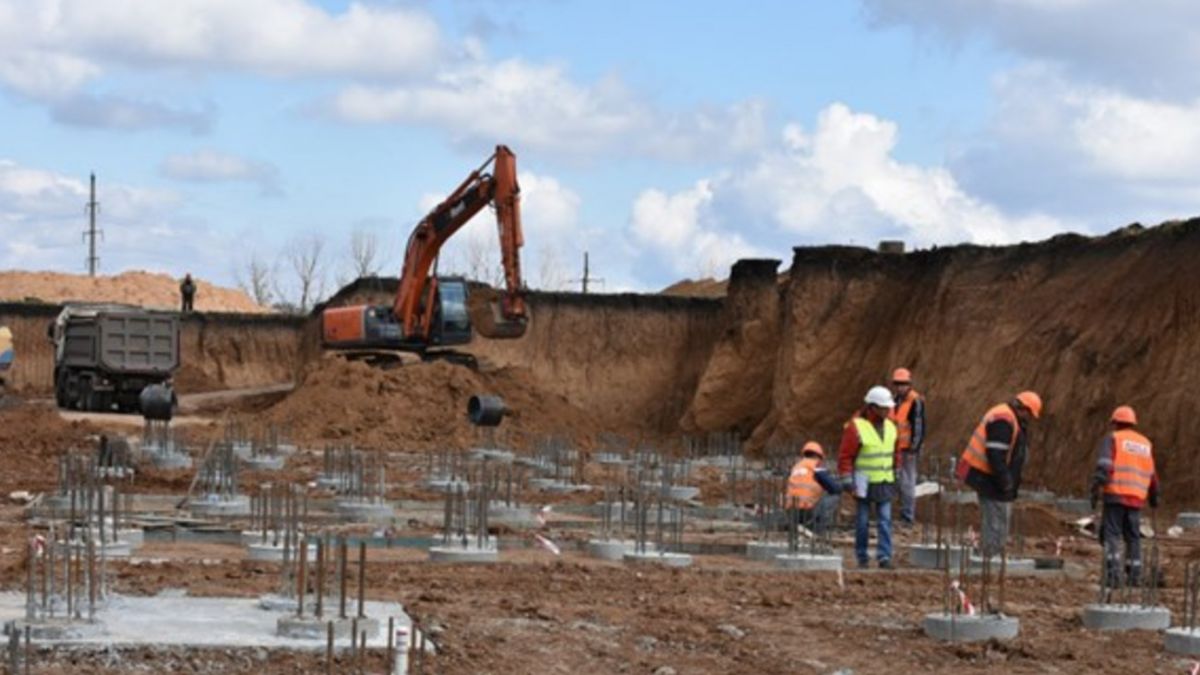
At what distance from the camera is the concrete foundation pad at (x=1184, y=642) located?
12320mm

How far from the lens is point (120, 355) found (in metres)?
40.6

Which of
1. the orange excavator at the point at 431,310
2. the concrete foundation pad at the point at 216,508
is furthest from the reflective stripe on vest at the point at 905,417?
the orange excavator at the point at 431,310

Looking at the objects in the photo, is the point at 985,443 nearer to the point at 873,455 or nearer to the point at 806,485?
the point at 873,455

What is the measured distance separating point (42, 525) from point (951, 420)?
62.3ft

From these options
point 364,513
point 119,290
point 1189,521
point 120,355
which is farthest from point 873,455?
point 119,290

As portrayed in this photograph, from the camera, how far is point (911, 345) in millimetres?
38062

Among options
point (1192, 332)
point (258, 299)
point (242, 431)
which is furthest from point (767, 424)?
point (258, 299)

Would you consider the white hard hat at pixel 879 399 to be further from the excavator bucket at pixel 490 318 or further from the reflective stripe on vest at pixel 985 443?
the excavator bucket at pixel 490 318

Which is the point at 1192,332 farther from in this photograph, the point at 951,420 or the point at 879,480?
the point at 879,480

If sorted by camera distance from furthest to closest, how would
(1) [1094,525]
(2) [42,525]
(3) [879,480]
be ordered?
1. (1) [1094,525]
2. (2) [42,525]
3. (3) [879,480]

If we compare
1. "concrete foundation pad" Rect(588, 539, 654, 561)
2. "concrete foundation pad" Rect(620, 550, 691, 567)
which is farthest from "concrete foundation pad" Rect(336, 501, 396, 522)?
"concrete foundation pad" Rect(620, 550, 691, 567)

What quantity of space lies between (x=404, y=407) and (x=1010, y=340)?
11235mm

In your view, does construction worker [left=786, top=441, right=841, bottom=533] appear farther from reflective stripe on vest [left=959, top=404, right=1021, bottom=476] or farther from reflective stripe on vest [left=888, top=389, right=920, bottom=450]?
reflective stripe on vest [left=959, top=404, right=1021, bottom=476]

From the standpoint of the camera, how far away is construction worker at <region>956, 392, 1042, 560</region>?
15.7 m
